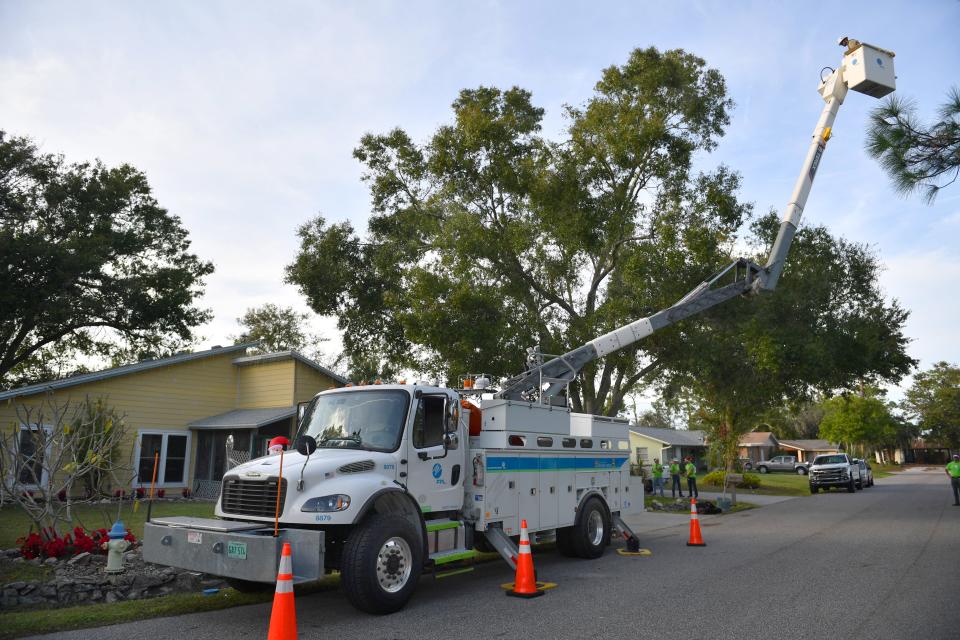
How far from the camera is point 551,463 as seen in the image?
10.1 meters

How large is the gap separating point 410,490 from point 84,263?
22.6 meters

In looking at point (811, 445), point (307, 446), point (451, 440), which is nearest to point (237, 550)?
point (307, 446)

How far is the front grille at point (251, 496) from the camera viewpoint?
7029 millimetres

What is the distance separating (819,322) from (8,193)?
98.9 feet

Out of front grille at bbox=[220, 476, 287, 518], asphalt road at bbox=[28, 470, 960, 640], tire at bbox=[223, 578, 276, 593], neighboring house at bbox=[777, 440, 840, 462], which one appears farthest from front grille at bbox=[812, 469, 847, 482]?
neighboring house at bbox=[777, 440, 840, 462]

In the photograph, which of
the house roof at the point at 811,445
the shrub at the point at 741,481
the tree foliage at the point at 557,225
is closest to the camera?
the tree foliage at the point at 557,225

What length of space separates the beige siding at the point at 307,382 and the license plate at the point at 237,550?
1639 centimetres

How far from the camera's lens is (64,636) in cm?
618

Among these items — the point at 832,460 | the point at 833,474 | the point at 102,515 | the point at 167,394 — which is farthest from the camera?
the point at 832,460

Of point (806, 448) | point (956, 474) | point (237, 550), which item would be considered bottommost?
point (237, 550)

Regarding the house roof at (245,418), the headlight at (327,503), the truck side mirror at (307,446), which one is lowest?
the headlight at (327,503)

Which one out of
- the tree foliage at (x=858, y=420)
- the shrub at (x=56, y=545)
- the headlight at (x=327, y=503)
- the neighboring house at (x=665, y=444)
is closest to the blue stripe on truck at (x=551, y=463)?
the headlight at (x=327, y=503)

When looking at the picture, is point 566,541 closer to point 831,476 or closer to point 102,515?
point 102,515

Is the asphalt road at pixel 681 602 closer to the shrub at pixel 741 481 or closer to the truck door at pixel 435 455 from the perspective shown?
the truck door at pixel 435 455
